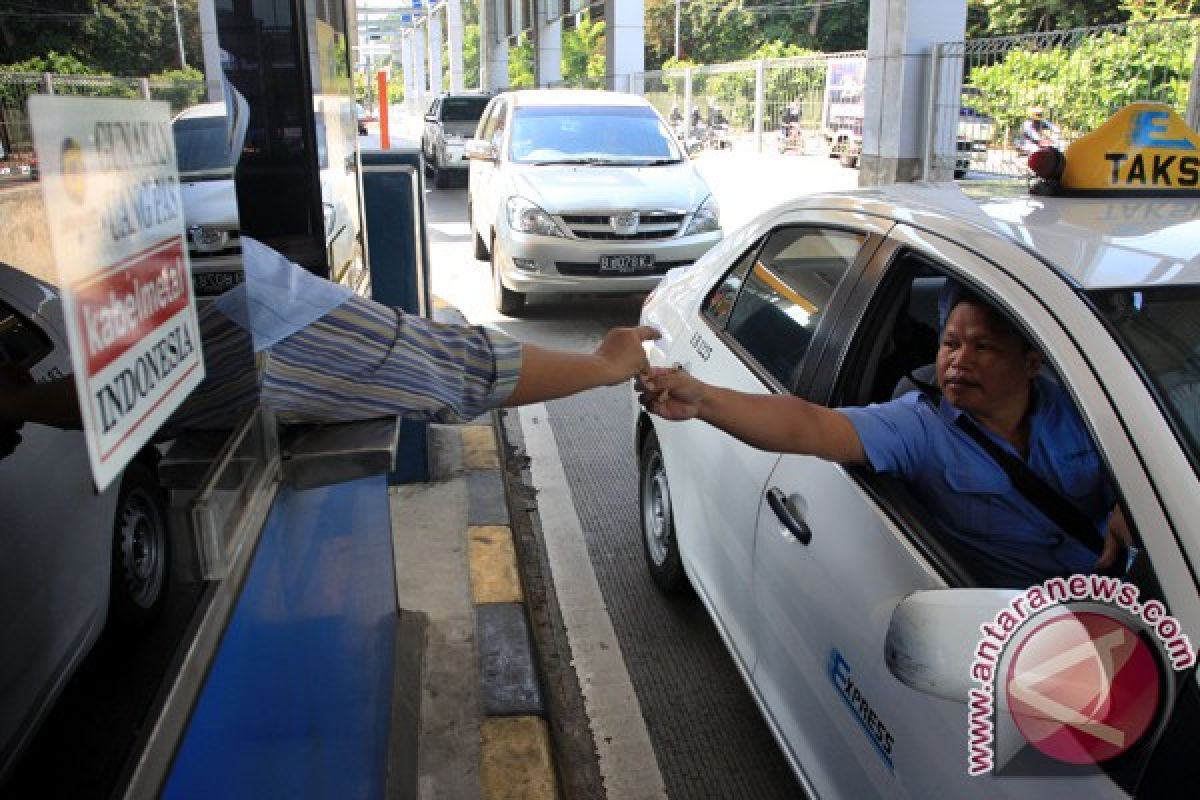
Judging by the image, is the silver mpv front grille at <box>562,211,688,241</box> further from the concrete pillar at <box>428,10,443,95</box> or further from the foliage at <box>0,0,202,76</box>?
the concrete pillar at <box>428,10,443,95</box>

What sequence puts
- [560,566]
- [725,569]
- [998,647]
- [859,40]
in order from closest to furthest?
1. [998,647]
2. [725,569]
3. [560,566]
4. [859,40]

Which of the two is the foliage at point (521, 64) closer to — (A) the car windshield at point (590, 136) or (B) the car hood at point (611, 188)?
(A) the car windshield at point (590, 136)

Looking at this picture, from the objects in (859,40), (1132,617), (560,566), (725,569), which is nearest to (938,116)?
(560,566)

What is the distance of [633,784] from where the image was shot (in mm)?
3016

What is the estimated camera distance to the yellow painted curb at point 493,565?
3.95 m

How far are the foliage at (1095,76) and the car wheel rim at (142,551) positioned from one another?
8.29 metres

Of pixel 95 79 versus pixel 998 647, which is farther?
pixel 998 647

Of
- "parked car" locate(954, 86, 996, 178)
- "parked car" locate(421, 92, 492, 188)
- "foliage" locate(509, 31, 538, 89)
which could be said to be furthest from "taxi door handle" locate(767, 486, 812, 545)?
"foliage" locate(509, 31, 538, 89)

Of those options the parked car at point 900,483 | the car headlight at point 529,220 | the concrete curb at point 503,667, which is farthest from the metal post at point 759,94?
the parked car at point 900,483

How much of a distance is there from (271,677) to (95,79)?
1.03 meters

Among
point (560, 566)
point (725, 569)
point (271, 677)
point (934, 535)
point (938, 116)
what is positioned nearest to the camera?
point (271, 677)

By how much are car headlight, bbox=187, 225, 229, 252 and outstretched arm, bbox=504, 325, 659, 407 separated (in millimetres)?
536

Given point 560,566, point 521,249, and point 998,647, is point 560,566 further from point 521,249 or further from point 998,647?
point 521,249

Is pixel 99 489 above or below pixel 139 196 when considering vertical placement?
below
